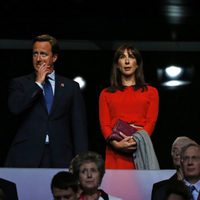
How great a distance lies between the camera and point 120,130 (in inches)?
314

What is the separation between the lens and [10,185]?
24.3 feet

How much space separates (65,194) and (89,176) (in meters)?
0.61

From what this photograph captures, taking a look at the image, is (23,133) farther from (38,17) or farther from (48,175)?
(38,17)

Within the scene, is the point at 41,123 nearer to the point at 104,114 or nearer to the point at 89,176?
the point at 104,114

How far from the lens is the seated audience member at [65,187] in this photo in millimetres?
6660

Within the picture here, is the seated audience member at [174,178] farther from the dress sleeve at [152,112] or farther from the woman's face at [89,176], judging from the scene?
the woman's face at [89,176]

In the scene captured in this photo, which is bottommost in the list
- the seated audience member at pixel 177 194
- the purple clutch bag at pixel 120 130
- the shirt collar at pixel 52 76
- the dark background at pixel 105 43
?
the seated audience member at pixel 177 194

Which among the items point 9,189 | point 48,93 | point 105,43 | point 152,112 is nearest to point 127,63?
point 152,112

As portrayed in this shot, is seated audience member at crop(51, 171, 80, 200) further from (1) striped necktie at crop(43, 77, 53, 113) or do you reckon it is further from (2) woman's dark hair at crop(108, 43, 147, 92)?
(2) woman's dark hair at crop(108, 43, 147, 92)

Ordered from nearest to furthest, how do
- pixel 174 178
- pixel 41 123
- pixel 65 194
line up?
1. pixel 65 194
2. pixel 174 178
3. pixel 41 123

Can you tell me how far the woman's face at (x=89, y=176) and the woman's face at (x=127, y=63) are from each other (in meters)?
1.13

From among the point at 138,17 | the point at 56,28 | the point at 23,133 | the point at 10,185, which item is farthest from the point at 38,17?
the point at 10,185

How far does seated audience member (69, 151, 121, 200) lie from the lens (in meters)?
7.22

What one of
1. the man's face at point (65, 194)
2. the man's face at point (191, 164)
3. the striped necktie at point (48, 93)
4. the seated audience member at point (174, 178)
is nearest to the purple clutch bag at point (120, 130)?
the seated audience member at point (174, 178)
